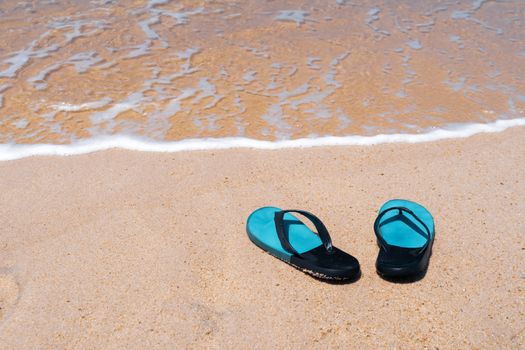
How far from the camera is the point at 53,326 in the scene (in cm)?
195

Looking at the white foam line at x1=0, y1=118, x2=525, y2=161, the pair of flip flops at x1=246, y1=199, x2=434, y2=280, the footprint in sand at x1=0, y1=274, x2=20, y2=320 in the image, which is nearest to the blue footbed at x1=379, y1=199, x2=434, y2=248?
the pair of flip flops at x1=246, y1=199, x2=434, y2=280

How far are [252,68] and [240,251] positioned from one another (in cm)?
286

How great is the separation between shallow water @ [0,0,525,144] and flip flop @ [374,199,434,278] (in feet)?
3.90

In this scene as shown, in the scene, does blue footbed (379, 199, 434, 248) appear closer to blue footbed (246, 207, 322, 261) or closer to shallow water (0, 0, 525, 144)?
blue footbed (246, 207, 322, 261)

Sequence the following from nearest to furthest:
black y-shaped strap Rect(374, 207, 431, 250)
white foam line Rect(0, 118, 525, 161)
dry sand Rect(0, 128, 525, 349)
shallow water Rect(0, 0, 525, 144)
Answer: dry sand Rect(0, 128, 525, 349), black y-shaped strap Rect(374, 207, 431, 250), white foam line Rect(0, 118, 525, 161), shallow water Rect(0, 0, 525, 144)

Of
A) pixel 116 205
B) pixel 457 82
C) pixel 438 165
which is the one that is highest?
pixel 116 205

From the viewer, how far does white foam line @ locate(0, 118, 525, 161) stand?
10.9ft

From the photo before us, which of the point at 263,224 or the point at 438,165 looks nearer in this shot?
the point at 263,224

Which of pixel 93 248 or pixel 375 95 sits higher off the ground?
pixel 93 248

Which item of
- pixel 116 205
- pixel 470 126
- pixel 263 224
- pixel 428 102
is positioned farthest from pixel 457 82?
pixel 116 205

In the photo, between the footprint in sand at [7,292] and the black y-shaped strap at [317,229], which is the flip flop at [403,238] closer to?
the black y-shaped strap at [317,229]

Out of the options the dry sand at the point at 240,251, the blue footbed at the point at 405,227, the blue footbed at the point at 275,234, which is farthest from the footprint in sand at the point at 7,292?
the blue footbed at the point at 405,227

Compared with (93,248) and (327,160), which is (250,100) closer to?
(327,160)

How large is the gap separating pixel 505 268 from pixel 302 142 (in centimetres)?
156
